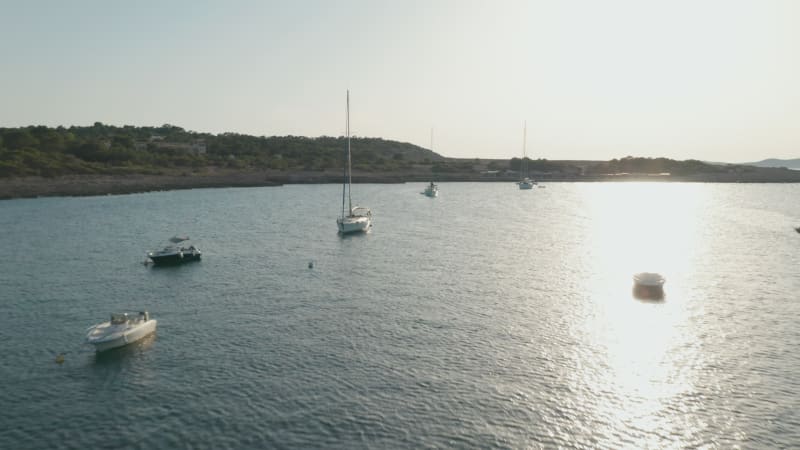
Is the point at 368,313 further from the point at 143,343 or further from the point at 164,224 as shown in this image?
the point at 164,224

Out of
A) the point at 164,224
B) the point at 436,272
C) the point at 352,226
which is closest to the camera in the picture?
the point at 436,272

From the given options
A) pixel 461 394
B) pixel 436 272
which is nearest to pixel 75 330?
pixel 461 394

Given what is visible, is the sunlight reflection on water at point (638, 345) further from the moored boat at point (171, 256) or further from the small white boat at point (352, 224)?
the moored boat at point (171, 256)

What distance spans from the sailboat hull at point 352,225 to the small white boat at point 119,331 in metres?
53.6

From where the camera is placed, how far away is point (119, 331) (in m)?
39.8

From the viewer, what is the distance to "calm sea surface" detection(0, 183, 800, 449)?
97.0 ft

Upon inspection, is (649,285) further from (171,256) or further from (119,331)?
(171,256)

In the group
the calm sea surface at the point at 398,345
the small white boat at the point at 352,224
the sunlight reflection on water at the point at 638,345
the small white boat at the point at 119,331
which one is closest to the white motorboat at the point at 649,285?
the sunlight reflection on water at the point at 638,345

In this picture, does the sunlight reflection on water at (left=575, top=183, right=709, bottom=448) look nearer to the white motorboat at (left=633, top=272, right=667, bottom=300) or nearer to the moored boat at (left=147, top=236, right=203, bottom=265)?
the white motorboat at (left=633, top=272, right=667, bottom=300)

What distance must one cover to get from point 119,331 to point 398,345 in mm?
21778

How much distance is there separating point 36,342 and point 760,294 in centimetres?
7267

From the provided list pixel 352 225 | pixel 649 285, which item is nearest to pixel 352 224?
pixel 352 225

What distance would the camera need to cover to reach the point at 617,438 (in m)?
28.8

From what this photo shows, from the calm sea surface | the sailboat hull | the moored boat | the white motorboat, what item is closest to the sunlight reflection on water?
the calm sea surface
